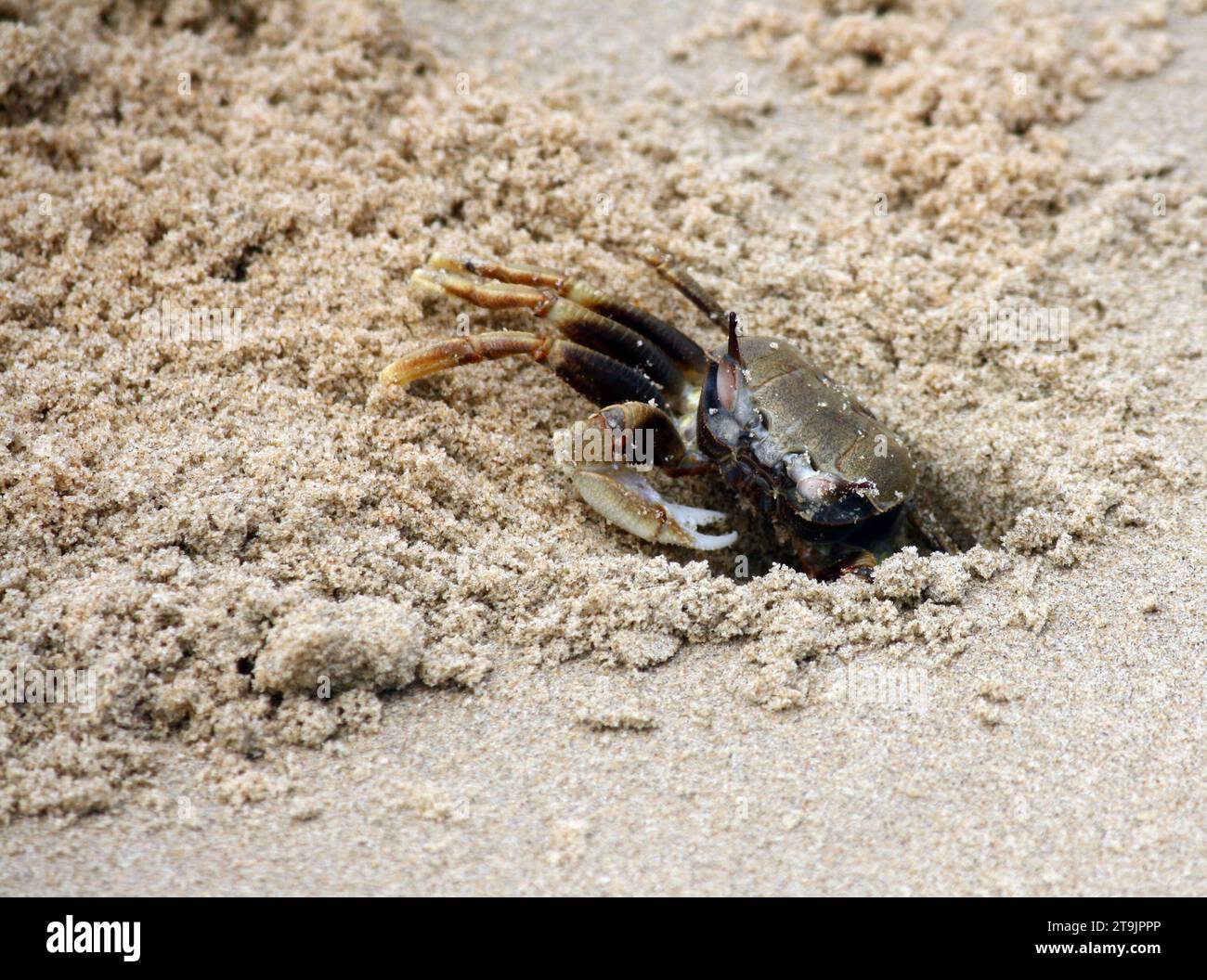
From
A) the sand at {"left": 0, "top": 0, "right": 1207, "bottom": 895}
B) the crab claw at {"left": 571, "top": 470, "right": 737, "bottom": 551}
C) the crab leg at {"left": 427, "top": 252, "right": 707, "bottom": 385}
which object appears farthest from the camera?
the crab leg at {"left": 427, "top": 252, "right": 707, "bottom": 385}

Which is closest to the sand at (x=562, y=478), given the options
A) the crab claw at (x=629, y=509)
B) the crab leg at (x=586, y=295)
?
the crab claw at (x=629, y=509)

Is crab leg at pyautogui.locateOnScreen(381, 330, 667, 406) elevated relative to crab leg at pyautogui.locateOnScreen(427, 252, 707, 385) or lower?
lower

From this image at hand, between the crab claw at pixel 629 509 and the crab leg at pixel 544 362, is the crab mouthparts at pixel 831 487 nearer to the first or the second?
the crab claw at pixel 629 509

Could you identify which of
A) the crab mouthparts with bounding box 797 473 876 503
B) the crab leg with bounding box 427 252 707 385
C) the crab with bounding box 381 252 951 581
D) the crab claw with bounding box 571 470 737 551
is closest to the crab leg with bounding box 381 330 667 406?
the crab with bounding box 381 252 951 581

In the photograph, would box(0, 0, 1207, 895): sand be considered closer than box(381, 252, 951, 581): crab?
Yes

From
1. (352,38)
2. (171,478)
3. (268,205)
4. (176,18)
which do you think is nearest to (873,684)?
(171,478)

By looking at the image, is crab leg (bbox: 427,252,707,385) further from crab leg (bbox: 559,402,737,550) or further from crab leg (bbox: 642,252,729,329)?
crab leg (bbox: 559,402,737,550)
